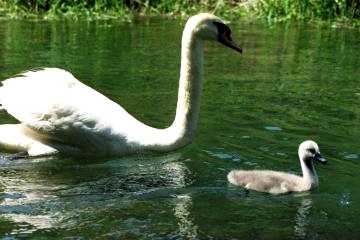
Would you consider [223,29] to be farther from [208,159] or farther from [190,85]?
[208,159]

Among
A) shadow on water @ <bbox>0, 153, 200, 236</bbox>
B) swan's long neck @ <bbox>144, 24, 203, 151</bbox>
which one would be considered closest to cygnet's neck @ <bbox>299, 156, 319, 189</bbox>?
shadow on water @ <bbox>0, 153, 200, 236</bbox>

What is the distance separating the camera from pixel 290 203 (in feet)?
24.3

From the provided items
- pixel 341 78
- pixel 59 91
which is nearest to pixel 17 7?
pixel 341 78

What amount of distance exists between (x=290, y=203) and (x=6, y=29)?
12.2 meters

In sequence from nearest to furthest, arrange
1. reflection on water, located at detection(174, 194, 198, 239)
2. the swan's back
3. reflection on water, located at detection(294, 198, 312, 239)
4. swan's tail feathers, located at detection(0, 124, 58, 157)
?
1. reflection on water, located at detection(174, 194, 198, 239)
2. reflection on water, located at detection(294, 198, 312, 239)
3. the swan's back
4. swan's tail feathers, located at detection(0, 124, 58, 157)

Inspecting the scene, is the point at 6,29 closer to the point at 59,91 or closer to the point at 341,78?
the point at 341,78

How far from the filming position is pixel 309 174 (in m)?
7.74

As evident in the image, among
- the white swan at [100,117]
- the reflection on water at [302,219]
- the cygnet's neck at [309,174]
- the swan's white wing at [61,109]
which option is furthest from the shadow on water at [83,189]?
the cygnet's neck at [309,174]

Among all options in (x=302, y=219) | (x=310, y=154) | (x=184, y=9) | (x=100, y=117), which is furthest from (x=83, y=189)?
(x=184, y=9)

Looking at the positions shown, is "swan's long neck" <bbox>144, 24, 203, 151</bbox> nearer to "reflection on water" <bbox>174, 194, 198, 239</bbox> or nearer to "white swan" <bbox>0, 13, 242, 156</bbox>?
"white swan" <bbox>0, 13, 242, 156</bbox>

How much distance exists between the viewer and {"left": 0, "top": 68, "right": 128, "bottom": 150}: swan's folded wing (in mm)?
8195

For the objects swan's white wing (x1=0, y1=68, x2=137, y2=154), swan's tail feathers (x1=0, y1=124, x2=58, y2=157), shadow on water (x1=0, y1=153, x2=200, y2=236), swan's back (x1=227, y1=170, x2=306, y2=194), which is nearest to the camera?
shadow on water (x1=0, y1=153, x2=200, y2=236)

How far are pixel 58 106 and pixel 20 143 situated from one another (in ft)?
2.29

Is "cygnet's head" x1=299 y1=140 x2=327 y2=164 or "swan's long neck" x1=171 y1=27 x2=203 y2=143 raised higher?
"swan's long neck" x1=171 y1=27 x2=203 y2=143
